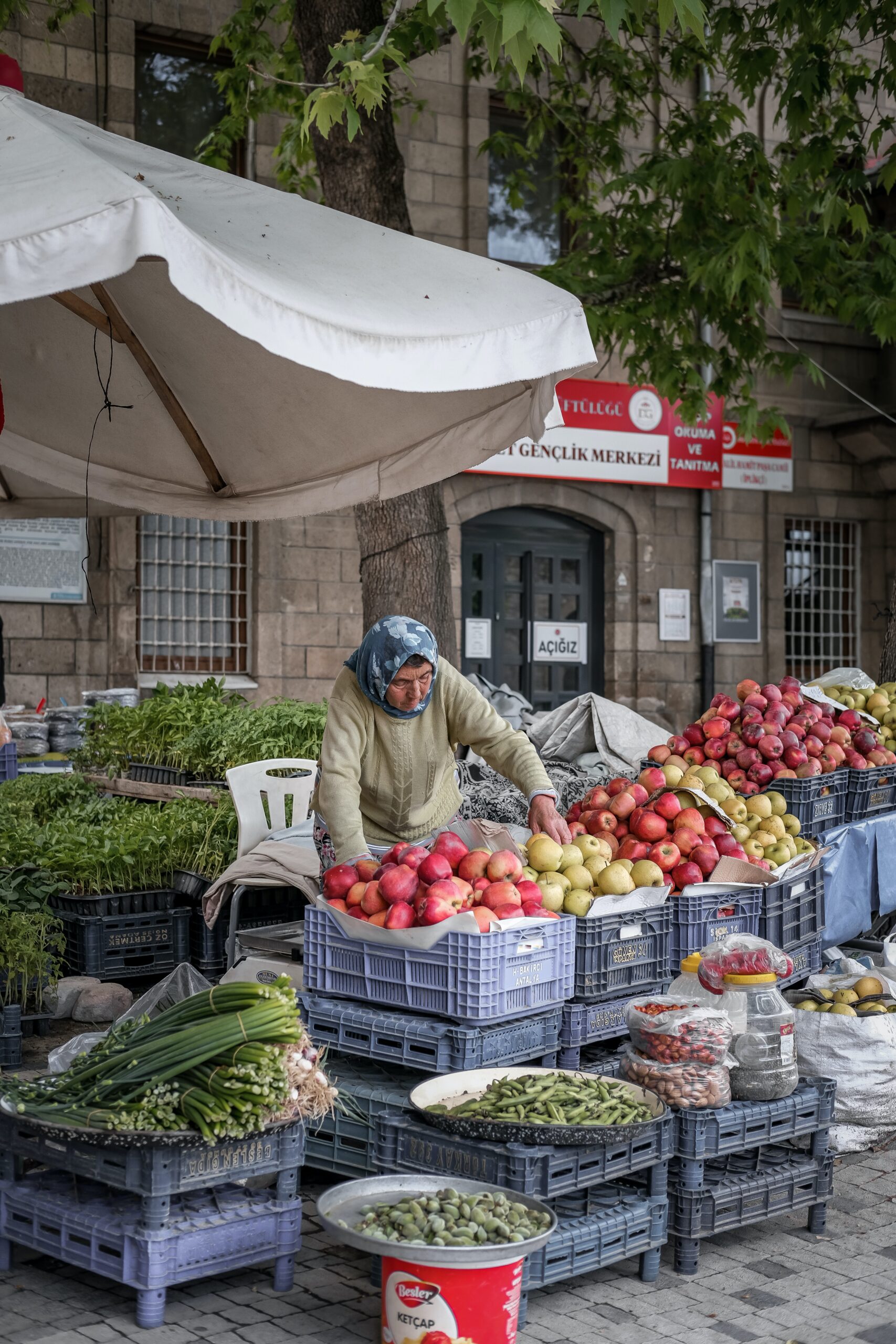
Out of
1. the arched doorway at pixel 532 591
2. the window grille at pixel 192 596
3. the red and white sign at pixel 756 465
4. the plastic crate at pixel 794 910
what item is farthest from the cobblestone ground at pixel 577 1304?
the red and white sign at pixel 756 465

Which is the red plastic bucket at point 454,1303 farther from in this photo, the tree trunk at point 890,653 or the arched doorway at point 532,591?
the arched doorway at point 532,591

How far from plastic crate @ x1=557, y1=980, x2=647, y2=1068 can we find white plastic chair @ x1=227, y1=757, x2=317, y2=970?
2.77 metres

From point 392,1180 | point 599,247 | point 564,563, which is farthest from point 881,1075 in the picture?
point 564,563

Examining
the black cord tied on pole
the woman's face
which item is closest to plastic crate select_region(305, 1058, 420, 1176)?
the woman's face

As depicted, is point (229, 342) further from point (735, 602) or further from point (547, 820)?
point (735, 602)

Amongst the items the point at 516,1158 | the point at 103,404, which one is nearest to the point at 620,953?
the point at 516,1158

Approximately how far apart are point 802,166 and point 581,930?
6.73 m

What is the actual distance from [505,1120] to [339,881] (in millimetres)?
1017

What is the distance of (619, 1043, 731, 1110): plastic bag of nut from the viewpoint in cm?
418

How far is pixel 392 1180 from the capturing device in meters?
3.64

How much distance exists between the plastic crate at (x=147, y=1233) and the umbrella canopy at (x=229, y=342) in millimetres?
2279

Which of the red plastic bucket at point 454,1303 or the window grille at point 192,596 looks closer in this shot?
the red plastic bucket at point 454,1303

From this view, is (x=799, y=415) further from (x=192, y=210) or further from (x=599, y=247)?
(x=192, y=210)

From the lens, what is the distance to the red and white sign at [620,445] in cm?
1569
